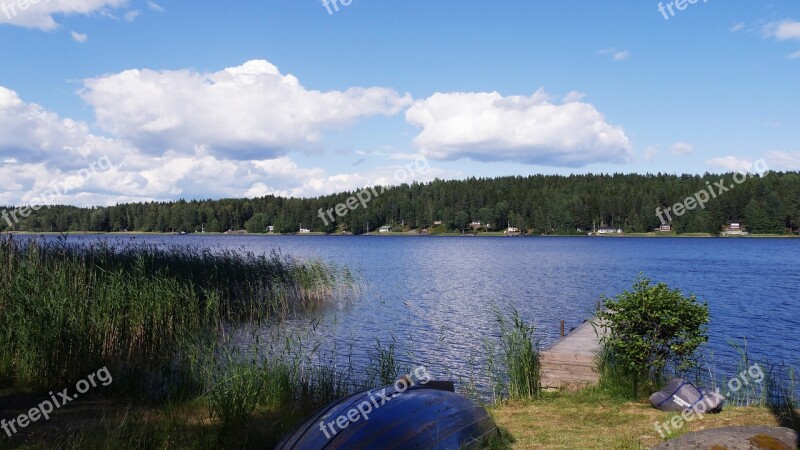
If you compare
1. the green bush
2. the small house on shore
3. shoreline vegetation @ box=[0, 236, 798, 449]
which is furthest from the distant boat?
the small house on shore

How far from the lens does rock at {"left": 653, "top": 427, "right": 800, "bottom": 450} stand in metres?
5.86

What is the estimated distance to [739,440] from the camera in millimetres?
5934

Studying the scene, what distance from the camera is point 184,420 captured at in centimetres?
853

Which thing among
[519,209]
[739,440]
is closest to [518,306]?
[739,440]

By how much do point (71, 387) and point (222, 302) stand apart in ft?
27.2

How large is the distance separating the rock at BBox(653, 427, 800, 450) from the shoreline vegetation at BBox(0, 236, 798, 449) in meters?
0.98

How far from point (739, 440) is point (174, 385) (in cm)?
857

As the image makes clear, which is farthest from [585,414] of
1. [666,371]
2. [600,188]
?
[600,188]

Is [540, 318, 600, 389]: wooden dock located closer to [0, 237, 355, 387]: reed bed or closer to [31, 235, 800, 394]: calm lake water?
[31, 235, 800, 394]: calm lake water

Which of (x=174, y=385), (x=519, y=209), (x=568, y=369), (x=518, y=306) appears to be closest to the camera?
(x=174, y=385)

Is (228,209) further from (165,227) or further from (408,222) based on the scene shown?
(408,222)

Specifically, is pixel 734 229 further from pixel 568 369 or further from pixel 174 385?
pixel 174 385

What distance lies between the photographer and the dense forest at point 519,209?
412ft

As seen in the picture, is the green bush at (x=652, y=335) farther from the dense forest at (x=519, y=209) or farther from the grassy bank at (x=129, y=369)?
the dense forest at (x=519, y=209)
